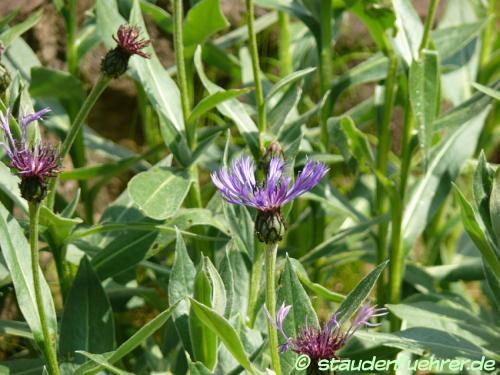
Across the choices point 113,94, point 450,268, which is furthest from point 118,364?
point 113,94

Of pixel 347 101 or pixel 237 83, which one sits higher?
pixel 237 83

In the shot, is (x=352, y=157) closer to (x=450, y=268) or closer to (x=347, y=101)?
(x=450, y=268)

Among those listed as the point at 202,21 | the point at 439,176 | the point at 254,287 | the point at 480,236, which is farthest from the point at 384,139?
the point at 254,287

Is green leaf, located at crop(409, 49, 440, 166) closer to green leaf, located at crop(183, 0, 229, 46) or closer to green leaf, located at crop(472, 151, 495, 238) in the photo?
green leaf, located at crop(472, 151, 495, 238)

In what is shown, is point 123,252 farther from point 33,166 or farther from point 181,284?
point 33,166

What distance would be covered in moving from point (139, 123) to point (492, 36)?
3.79 ft

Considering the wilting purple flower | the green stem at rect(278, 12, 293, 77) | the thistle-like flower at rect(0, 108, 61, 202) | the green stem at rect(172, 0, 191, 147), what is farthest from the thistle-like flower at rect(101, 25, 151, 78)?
the green stem at rect(278, 12, 293, 77)

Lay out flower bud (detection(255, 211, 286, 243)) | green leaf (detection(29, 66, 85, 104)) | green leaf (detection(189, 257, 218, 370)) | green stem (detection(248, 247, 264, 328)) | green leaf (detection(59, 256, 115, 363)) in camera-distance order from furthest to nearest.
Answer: green leaf (detection(29, 66, 85, 104))
green leaf (detection(59, 256, 115, 363))
green stem (detection(248, 247, 264, 328))
green leaf (detection(189, 257, 218, 370))
flower bud (detection(255, 211, 286, 243))

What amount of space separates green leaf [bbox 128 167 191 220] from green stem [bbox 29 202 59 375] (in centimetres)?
29

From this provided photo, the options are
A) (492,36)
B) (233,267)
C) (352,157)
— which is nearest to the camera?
(233,267)

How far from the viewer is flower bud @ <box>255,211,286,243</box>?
4.01 ft

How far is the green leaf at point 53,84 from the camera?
215 centimetres

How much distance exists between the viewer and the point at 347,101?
3457 mm

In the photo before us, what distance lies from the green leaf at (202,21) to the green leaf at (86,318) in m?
0.63
